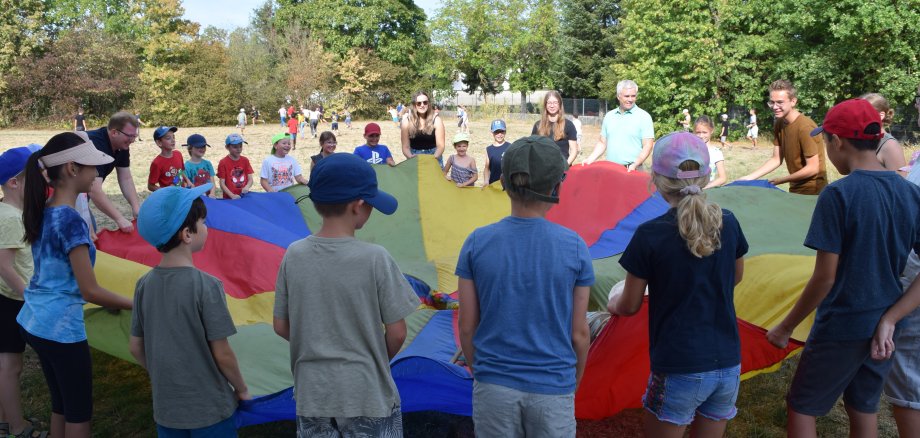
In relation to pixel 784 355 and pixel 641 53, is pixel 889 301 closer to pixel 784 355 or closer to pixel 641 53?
pixel 784 355

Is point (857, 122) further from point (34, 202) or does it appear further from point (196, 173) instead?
point (196, 173)

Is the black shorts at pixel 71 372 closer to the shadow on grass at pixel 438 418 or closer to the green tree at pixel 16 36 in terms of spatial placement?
the shadow on grass at pixel 438 418

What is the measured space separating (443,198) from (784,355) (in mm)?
2630

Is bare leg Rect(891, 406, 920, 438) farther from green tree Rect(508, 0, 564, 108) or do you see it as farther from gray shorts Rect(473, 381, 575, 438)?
green tree Rect(508, 0, 564, 108)

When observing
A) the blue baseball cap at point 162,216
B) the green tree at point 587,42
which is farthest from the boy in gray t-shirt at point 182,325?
the green tree at point 587,42

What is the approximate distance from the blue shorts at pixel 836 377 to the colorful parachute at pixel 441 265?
30cm

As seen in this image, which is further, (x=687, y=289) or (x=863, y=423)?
(x=863, y=423)

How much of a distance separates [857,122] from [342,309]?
163 cm

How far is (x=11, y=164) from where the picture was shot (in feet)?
9.04

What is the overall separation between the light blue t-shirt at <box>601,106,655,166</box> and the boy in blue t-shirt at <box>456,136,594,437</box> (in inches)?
131

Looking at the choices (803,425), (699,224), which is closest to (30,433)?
(699,224)

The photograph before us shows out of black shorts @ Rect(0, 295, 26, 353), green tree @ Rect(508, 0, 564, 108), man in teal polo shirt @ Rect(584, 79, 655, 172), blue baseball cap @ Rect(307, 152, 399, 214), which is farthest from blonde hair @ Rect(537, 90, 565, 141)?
green tree @ Rect(508, 0, 564, 108)

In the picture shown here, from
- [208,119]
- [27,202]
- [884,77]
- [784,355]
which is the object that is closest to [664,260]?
[784,355]

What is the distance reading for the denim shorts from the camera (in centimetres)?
196
